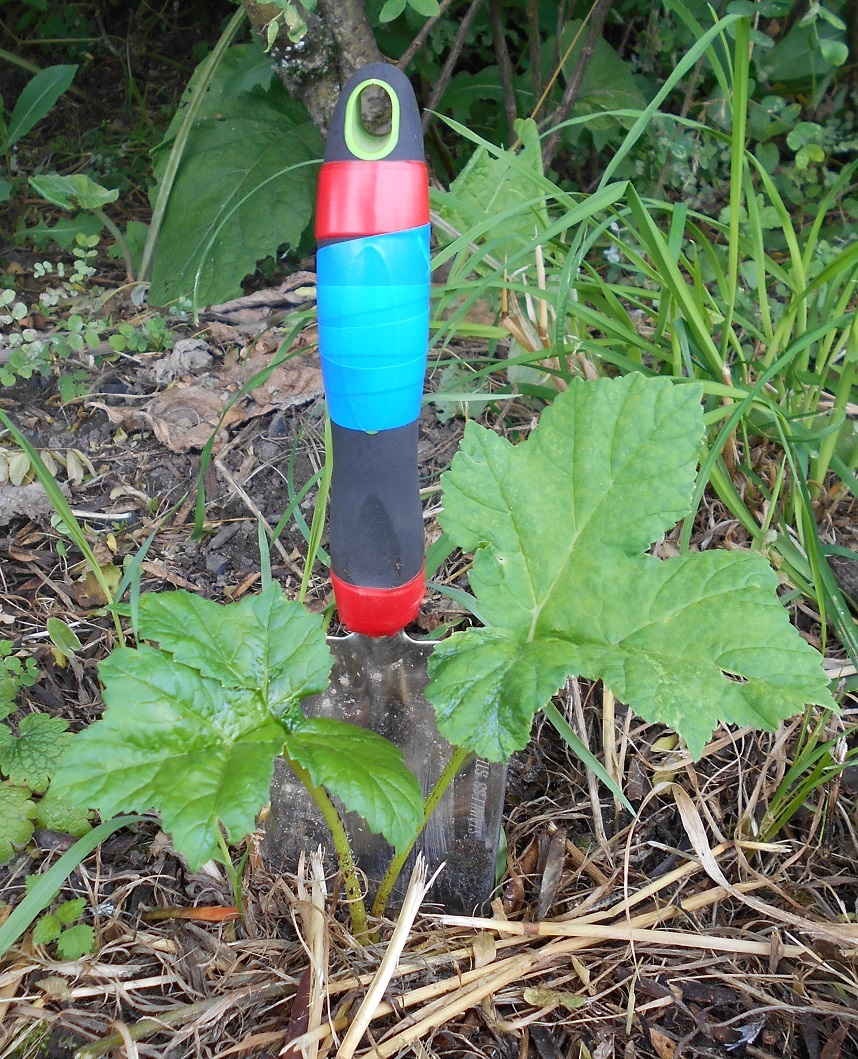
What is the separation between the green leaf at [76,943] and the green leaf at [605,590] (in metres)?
0.54

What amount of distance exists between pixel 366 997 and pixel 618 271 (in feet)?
5.12

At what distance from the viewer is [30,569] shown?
133cm

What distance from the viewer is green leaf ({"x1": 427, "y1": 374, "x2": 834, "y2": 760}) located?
2.50 feet

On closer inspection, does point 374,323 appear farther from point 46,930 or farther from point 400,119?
point 46,930

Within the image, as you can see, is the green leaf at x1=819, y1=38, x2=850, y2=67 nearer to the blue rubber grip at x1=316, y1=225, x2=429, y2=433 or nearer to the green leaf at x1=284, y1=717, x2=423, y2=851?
the blue rubber grip at x1=316, y1=225, x2=429, y2=433

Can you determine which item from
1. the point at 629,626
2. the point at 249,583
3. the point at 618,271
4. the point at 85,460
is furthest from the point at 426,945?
the point at 618,271

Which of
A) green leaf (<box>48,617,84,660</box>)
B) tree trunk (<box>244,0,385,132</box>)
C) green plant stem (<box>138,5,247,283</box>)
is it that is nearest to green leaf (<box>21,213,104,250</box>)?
green plant stem (<box>138,5,247,283</box>)

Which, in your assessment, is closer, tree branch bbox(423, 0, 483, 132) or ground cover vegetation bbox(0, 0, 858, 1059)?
ground cover vegetation bbox(0, 0, 858, 1059)

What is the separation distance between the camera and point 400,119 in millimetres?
811

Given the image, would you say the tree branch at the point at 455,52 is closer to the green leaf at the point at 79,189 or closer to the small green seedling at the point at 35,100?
the green leaf at the point at 79,189

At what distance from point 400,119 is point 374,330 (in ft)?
0.67

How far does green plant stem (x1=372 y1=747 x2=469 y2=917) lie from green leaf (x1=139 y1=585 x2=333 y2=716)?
16cm

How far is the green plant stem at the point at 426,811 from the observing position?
87 centimetres

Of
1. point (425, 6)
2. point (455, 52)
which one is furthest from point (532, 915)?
point (455, 52)
